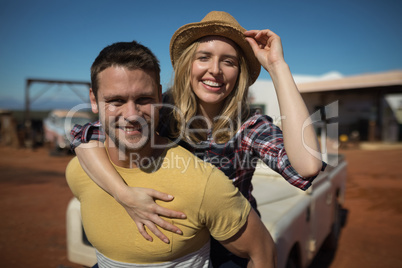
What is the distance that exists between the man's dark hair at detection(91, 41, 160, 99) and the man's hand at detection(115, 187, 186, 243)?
0.53 metres

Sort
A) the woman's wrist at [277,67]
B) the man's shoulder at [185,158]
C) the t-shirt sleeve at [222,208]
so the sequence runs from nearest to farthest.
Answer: the t-shirt sleeve at [222,208] < the man's shoulder at [185,158] < the woman's wrist at [277,67]

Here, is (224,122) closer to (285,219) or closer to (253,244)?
(253,244)

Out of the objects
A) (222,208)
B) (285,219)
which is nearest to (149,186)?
(222,208)

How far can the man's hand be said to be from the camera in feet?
3.86

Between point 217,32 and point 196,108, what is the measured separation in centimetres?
52

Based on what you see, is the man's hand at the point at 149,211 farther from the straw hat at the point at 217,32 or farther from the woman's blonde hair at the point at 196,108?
the straw hat at the point at 217,32

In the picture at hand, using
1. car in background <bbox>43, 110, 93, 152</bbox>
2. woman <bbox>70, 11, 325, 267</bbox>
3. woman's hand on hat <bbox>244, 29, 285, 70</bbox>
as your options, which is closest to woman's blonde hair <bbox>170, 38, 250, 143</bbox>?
woman <bbox>70, 11, 325, 267</bbox>

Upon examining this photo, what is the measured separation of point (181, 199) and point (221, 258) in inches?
28.0

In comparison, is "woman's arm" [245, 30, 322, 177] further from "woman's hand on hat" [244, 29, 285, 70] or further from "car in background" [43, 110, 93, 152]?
"car in background" [43, 110, 93, 152]

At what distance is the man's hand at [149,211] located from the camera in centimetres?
118

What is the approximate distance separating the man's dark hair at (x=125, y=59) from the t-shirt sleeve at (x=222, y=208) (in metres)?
0.58

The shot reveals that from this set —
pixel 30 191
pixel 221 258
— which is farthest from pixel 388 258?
pixel 30 191

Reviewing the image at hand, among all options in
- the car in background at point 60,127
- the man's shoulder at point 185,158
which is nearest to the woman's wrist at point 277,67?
the man's shoulder at point 185,158

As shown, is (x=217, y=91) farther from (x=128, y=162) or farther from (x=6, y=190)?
(x=6, y=190)
